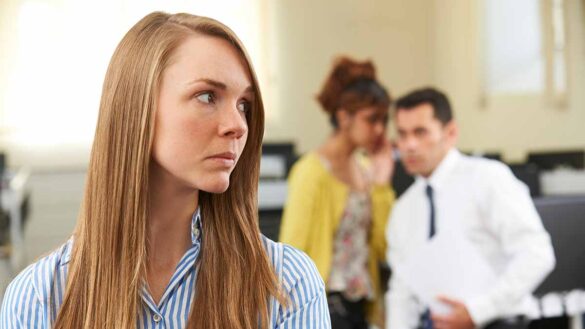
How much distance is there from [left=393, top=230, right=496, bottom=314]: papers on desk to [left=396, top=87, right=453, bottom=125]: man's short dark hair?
441 millimetres

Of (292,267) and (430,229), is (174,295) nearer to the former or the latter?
(292,267)

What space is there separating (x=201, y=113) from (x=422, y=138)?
6.00ft

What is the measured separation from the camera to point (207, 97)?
0.77 m

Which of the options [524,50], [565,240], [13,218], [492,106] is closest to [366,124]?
Result: [565,240]

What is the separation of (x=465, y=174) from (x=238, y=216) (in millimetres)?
1556

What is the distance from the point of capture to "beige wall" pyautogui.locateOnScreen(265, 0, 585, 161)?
731cm

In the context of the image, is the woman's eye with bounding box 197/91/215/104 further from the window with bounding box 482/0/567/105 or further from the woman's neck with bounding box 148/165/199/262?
the window with bounding box 482/0/567/105

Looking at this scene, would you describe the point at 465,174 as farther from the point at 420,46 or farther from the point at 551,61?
the point at 420,46

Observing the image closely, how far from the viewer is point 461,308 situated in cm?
219

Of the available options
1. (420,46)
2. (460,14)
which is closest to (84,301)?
(460,14)

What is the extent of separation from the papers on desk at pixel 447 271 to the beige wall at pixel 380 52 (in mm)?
4684

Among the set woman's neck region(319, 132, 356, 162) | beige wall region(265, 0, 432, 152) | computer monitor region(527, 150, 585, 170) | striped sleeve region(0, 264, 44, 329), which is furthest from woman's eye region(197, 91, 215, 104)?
beige wall region(265, 0, 432, 152)

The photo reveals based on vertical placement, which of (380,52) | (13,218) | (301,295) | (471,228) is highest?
(380,52)

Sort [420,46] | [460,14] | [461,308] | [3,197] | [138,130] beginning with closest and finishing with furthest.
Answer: [138,130]
[461,308]
[3,197]
[460,14]
[420,46]
